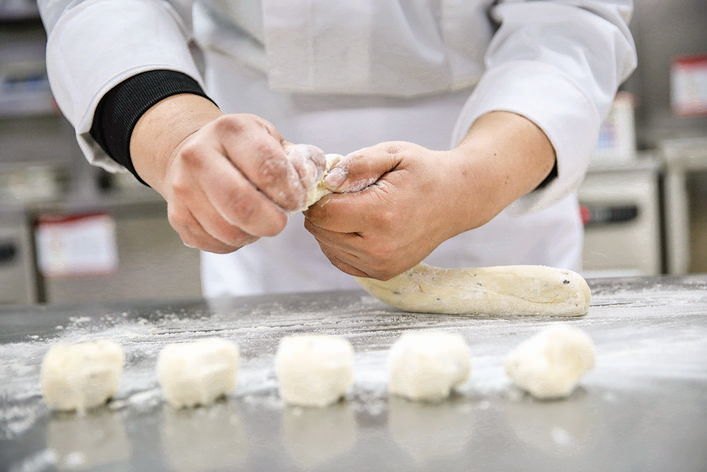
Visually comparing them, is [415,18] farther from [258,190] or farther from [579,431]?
[579,431]

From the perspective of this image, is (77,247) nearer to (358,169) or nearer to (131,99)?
(131,99)

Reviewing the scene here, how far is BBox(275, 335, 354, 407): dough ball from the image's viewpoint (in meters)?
0.57

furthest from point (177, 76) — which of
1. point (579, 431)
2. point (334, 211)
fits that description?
point (579, 431)

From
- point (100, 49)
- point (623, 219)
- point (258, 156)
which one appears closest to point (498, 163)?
point (258, 156)

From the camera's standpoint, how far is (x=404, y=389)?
1.90 ft

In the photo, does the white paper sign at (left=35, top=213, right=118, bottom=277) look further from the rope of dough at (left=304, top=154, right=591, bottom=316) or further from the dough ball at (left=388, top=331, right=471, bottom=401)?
the dough ball at (left=388, top=331, right=471, bottom=401)

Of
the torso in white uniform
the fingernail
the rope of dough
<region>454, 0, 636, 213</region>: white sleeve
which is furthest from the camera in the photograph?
the torso in white uniform

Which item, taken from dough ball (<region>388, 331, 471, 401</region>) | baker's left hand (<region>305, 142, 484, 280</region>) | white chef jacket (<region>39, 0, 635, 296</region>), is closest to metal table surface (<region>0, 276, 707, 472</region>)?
dough ball (<region>388, 331, 471, 401</region>)

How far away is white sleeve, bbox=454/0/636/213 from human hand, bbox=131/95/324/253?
0.43 m

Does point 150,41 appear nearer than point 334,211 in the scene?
No

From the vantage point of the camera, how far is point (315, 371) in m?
0.56

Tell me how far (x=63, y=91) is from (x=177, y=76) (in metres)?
0.26

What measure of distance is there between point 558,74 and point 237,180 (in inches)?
25.7

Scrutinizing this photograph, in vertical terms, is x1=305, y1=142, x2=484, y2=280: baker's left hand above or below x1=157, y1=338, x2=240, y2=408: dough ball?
above
